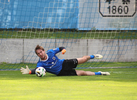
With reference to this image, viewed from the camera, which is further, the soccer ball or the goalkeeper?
the goalkeeper

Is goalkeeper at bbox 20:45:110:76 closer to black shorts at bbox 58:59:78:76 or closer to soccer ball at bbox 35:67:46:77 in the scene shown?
black shorts at bbox 58:59:78:76

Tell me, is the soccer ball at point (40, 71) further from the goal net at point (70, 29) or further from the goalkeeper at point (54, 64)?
the goal net at point (70, 29)

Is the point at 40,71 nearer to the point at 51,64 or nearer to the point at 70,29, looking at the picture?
the point at 51,64

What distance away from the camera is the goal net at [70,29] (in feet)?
42.1

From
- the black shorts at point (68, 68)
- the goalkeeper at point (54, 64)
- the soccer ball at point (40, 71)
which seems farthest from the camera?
the black shorts at point (68, 68)

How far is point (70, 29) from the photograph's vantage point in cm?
1484

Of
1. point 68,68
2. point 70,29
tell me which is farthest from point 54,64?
point 70,29

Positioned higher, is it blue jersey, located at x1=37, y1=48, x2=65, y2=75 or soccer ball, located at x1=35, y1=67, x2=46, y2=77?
blue jersey, located at x1=37, y1=48, x2=65, y2=75

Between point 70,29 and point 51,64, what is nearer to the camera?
point 51,64

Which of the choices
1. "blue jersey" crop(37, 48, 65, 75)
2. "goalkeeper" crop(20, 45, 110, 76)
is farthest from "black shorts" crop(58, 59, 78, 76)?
"blue jersey" crop(37, 48, 65, 75)

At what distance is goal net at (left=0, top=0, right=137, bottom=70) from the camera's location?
12844mm

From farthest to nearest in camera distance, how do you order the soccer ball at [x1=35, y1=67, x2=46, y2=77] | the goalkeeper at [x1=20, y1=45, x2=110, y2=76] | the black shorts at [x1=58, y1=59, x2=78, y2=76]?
the black shorts at [x1=58, y1=59, x2=78, y2=76]
the goalkeeper at [x1=20, y1=45, x2=110, y2=76]
the soccer ball at [x1=35, y1=67, x2=46, y2=77]

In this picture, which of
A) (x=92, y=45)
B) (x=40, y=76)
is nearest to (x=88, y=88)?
(x=40, y=76)

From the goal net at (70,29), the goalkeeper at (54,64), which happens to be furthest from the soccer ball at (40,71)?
the goal net at (70,29)
